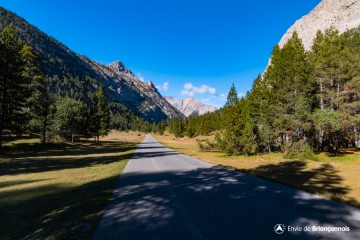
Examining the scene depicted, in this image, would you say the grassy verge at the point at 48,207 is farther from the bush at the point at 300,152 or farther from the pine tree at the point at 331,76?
the pine tree at the point at 331,76

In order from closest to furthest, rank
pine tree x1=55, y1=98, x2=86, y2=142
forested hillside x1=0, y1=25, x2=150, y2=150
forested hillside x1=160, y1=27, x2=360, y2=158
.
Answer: forested hillside x1=0, y1=25, x2=150, y2=150
forested hillside x1=160, y1=27, x2=360, y2=158
pine tree x1=55, y1=98, x2=86, y2=142

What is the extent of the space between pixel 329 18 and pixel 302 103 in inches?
4667

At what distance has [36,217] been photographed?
7.54m

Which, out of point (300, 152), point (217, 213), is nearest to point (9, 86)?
point (217, 213)

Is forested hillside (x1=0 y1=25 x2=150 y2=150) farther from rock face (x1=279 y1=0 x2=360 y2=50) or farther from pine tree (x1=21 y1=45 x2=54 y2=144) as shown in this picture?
rock face (x1=279 y1=0 x2=360 y2=50)

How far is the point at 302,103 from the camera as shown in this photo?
28375mm

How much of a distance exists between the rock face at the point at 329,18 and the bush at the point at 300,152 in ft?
269

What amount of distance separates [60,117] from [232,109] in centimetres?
3916

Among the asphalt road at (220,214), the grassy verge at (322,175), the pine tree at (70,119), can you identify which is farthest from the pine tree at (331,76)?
the pine tree at (70,119)

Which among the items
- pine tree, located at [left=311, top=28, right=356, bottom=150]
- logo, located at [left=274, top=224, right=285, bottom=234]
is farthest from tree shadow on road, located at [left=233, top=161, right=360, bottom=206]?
pine tree, located at [left=311, top=28, right=356, bottom=150]

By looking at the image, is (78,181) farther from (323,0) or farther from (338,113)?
(323,0)

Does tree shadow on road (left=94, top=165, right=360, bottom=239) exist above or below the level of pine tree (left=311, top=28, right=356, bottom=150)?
below

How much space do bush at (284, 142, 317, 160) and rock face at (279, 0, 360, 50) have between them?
269 ft

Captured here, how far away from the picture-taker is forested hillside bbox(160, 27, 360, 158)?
2817 centimetres
